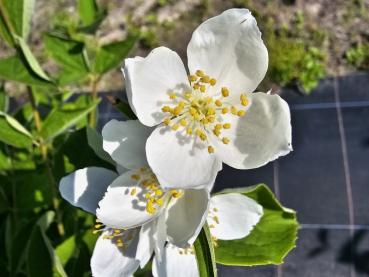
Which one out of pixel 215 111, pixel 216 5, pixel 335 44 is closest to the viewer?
pixel 215 111

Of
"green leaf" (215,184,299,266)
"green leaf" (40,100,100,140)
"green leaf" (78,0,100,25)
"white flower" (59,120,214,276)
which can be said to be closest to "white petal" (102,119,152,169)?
"white flower" (59,120,214,276)

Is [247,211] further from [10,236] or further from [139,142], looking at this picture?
[10,236]

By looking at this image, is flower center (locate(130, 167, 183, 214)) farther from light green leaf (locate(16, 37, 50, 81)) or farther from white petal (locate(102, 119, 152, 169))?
light green leaf (locate(16, 37, 50, 81))

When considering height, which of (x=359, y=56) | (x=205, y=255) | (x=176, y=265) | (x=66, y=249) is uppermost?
(x=205, y=255)

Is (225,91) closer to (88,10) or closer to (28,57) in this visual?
(28,57)

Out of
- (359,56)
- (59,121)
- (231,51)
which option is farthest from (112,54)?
(359,56)

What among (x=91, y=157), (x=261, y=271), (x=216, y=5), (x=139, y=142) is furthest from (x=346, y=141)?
(x=139, y=142)

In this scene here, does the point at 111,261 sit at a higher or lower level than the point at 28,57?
lower
